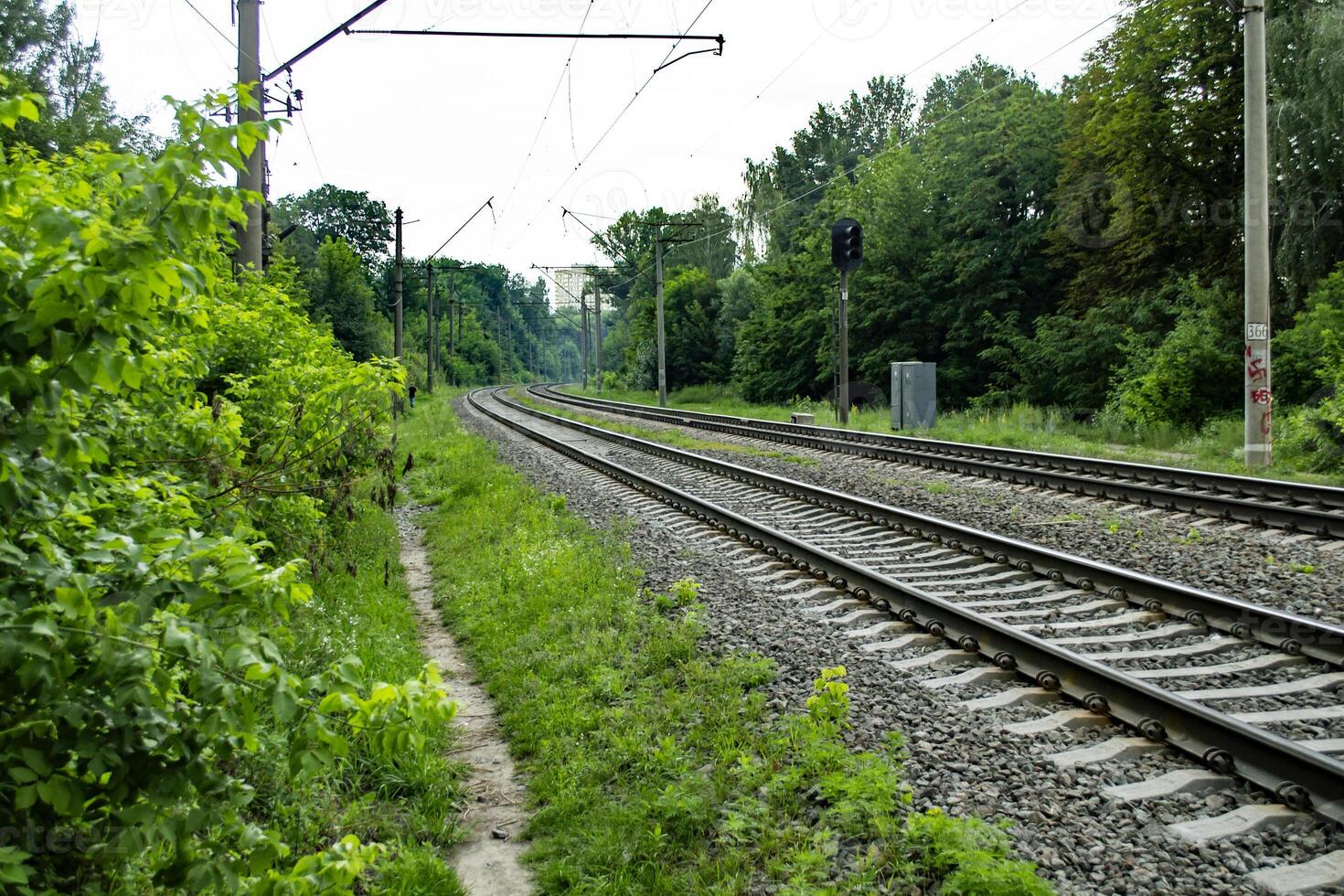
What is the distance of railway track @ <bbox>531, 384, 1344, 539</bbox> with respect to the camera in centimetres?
948

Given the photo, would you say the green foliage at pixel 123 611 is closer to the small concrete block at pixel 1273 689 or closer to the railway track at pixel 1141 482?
the small concrete block at pixel 1273 689

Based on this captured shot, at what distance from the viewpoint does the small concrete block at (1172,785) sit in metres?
4.01

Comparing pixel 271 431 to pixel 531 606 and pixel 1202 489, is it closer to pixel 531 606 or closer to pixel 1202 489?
pixel 531 606

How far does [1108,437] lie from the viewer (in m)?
19.7

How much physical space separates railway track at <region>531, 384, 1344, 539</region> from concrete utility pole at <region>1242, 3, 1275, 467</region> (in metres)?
2.16

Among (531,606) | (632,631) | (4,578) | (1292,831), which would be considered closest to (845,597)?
(632,631)

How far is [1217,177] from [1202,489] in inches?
675

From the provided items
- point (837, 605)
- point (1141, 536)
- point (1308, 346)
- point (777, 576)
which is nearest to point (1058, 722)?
point (837, 605)

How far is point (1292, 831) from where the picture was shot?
143 inches

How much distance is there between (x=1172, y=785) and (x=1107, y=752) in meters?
0.39

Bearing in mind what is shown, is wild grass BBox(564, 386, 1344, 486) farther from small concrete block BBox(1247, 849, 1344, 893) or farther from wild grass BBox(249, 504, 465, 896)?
wild grass BBox(249, 504, 465, 896)

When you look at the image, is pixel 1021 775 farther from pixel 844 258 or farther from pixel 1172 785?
pixel 844 258

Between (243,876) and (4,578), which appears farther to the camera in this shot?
(243,876)

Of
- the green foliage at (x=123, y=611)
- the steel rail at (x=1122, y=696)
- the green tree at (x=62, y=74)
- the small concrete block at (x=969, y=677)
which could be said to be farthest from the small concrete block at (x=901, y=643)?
the green tree at (x=62, y=74)
